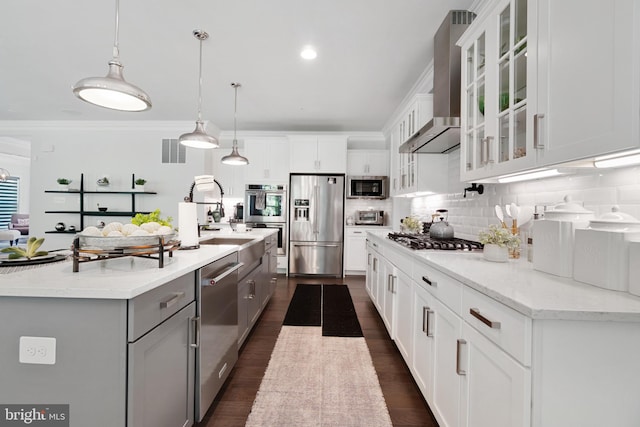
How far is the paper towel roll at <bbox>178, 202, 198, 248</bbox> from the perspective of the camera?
179cm

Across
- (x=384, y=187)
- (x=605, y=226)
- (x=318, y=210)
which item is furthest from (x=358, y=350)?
(x=384, y=187)

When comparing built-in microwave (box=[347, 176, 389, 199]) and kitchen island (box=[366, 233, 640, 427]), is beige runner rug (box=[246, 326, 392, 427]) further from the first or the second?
built-in microwave (box=[347, 176, 389, 199])

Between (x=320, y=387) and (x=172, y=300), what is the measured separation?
47.5 inches

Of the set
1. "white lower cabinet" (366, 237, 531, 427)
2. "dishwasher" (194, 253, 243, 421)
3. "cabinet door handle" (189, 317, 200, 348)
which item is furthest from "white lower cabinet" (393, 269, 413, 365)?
"cabinet door handle" (189, 317, 200, 348)

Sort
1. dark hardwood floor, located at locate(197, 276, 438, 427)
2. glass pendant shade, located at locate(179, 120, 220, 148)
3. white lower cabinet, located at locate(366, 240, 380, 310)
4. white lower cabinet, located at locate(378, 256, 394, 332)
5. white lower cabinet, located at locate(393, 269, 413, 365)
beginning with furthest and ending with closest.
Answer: white lower cabinet, located at locate(366, 240, 380, 310)
glass pendant shade, located at locate(179, 120, 220, 148)
white lower cabinet, located at locate(378, 256, 394, 332)
white lower cabinet, located at locate(393, 269, 413, 365)
dark hardwood floor, located at locate(197, 276, 438, 427)

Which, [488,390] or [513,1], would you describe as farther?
[513,1]

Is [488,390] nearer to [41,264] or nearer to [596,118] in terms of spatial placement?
[596,118]

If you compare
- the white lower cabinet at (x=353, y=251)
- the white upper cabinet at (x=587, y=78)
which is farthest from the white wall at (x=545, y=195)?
the white lower cabinet at (x=353, y=251)

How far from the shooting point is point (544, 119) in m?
1.25

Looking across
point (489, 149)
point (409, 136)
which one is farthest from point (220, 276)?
point (409, 136)

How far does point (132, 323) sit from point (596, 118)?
1736 mm

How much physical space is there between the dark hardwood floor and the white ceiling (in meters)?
2.75

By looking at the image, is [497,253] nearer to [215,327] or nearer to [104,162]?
[215,327]

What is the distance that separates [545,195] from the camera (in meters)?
1.68
